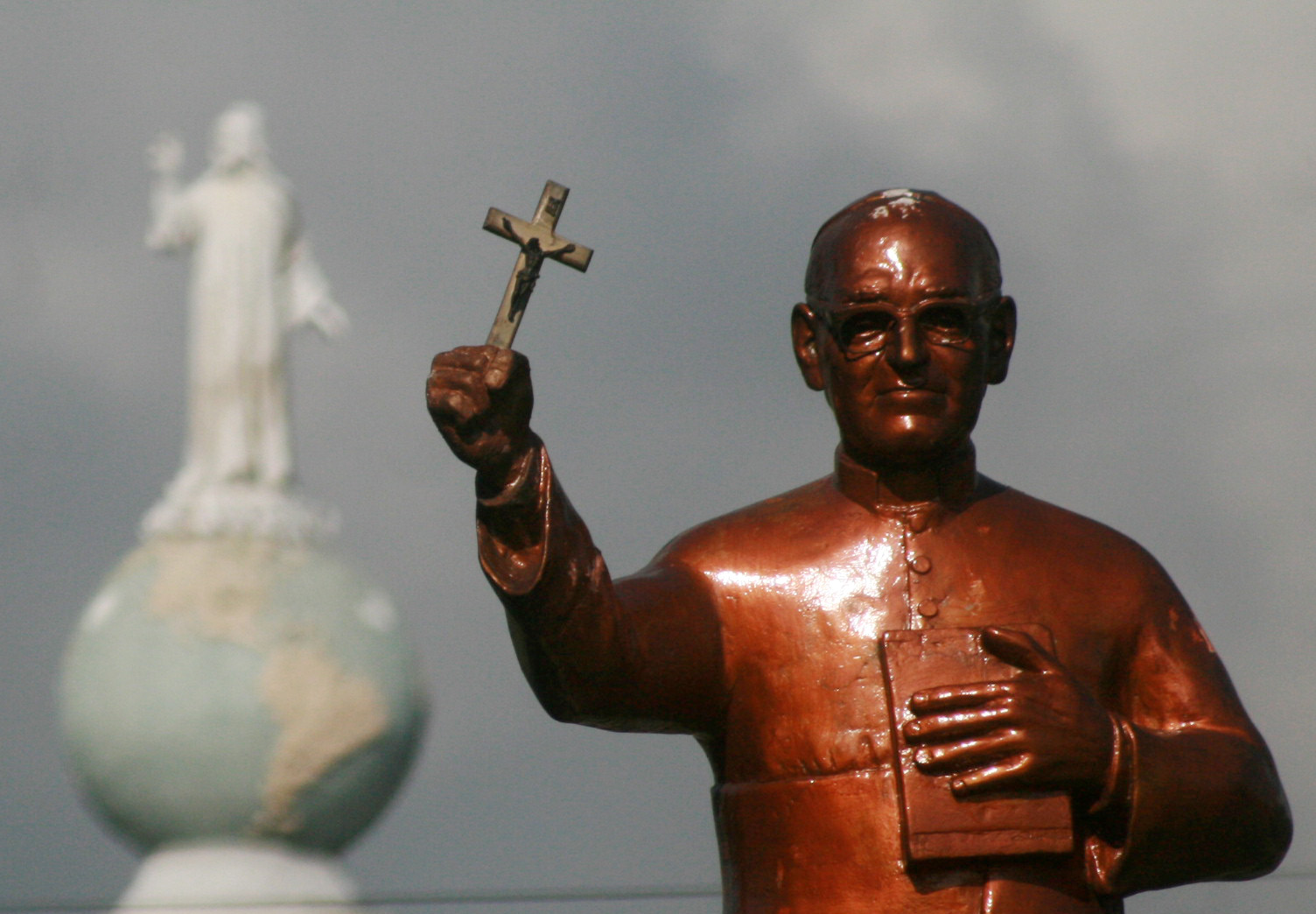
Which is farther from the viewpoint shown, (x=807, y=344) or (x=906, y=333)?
(x=807, y=344)

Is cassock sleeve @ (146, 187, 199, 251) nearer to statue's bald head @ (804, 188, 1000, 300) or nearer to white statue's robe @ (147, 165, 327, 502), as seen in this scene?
white statue's robe @ (147, 165, 327, 502)

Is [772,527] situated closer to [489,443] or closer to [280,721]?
[489,443]

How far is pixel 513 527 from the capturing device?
454 centimetres

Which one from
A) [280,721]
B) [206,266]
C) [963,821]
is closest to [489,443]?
[963,821]

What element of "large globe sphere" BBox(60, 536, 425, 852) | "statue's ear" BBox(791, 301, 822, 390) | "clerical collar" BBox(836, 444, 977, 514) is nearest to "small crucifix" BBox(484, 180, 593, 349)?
"statue's ear" BBox(791, 301, 822, 390)

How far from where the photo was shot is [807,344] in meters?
5.08

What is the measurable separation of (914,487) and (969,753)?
66 centimetres

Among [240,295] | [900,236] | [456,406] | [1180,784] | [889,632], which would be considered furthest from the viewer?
[240,295]

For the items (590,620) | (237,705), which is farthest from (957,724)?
(237,705)

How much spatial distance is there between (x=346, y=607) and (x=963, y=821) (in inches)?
417

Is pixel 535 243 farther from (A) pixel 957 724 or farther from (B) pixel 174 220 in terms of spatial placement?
(B) pixel 174 220

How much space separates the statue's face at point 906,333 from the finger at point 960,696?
1.69 feet

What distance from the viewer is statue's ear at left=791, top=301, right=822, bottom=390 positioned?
5.06m

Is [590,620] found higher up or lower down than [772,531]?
lower down
